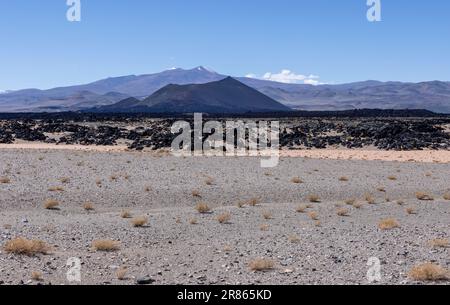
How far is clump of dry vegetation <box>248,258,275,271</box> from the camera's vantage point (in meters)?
9.58

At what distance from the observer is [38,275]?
887 cm

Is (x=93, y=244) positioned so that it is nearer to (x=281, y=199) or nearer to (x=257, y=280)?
(x=257, y=280)

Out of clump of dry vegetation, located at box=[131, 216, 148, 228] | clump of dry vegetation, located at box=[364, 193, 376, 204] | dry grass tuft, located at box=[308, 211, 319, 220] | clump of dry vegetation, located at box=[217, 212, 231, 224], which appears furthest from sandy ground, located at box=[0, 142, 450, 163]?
clump of dry vegetation, located at box=[131, 216, 148, 228]

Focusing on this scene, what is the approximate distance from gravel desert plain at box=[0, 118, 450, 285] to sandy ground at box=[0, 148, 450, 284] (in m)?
0.04

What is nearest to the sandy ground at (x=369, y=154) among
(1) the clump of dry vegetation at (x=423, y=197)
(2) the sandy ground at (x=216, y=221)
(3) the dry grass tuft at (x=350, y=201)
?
(2) the sandy ground at (x=216, y=221)

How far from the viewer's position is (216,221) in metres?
14.7

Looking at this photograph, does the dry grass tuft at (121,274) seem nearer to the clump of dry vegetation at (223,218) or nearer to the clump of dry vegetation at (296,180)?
the clump of dry vegetation at (223,218)

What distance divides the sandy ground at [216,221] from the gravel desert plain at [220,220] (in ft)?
0.12

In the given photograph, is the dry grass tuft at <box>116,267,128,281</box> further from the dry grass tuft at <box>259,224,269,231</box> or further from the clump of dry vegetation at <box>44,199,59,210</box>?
the clump of dry vegetation at <box>44,199,59,210</box>

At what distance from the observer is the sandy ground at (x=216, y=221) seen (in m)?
9.61


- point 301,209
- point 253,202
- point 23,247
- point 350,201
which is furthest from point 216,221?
point 23,247

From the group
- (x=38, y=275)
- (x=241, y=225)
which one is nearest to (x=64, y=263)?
(x=38, y=275)

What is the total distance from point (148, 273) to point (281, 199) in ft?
33.9
